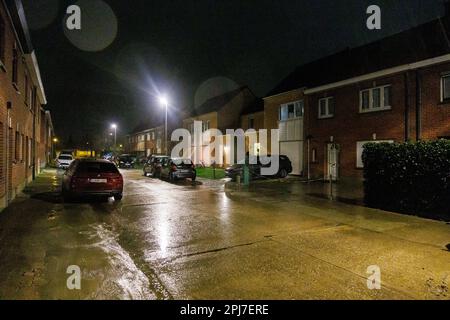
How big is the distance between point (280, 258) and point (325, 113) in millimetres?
15980

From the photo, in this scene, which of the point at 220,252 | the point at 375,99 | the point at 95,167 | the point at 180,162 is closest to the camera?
the point at 220,252

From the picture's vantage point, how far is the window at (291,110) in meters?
21.9

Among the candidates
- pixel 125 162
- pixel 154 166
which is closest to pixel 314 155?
pixel 154 166

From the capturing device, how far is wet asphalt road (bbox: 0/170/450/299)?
4.19 meters

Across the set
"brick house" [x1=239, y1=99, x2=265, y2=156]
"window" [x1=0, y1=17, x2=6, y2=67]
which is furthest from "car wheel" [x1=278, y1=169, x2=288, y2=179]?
"window" [x1=0, y1=17, x2=6, y2=67]

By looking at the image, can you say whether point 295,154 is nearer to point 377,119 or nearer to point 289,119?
point 289,119

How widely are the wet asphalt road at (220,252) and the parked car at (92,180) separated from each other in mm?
877

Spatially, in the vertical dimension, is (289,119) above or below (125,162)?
above

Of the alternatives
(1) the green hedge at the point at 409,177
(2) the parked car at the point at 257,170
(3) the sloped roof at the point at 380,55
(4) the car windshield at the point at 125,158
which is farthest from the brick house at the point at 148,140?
(1) the green hedge at the point at 409,177

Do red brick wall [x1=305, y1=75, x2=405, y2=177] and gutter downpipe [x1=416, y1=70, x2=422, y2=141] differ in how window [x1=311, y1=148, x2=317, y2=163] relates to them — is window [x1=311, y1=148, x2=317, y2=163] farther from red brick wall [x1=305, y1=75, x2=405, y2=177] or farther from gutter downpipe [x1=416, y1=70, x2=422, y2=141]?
gutter downpipe [x1=416, y1=70, x2=422, y2=141]

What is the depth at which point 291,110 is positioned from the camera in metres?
22.9

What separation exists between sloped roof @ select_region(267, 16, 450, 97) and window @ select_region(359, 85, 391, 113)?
100cm

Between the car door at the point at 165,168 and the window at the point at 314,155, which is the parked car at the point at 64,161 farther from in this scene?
the window at the point at 314,155

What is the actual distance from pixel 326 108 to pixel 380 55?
4004 mm
